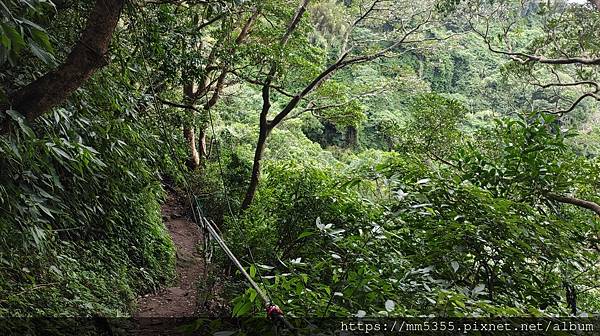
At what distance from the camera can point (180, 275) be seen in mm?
6656

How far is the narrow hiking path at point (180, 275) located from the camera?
4863 millimetres

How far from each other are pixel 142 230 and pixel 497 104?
17.7m

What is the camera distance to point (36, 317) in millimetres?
2674

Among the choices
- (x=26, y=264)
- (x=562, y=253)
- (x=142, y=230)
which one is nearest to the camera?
(x=562, y=253)

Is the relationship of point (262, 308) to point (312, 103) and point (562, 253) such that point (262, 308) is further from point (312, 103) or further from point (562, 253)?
point (312, 103)

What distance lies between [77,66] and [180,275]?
17.7 feet

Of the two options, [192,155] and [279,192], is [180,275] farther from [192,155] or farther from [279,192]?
[192,155]

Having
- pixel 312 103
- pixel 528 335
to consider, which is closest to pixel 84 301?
pixel 528 335

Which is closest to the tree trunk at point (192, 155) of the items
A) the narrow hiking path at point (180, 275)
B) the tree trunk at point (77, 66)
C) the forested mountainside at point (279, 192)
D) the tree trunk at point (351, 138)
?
the narrow hiking path at point (180, 275)

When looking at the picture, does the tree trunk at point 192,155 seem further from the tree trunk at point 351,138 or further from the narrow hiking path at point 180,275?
the tree trunk at point 351,138

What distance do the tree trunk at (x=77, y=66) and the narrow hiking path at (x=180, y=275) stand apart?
9.94 ft

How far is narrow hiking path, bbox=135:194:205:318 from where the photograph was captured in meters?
4.86

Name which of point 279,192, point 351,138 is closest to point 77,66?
point 279,192

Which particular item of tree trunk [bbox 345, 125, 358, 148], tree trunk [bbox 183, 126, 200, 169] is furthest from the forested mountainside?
tree trunk [bbox 345, 125, 358, 148]
